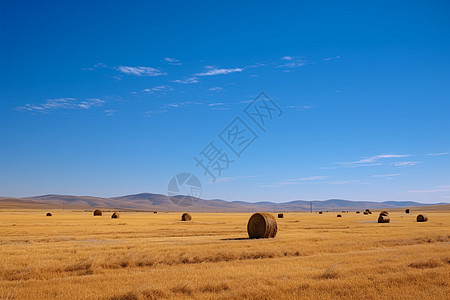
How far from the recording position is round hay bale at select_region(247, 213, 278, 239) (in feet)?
87.7

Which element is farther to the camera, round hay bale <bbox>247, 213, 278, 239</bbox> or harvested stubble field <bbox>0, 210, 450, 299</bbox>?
round hay bale <bbox>247, 213, 278, 239</bbox>

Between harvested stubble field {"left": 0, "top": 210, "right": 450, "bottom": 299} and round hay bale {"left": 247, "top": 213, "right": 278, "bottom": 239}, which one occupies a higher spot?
round hay bale {"left": 247, "top": 213, "right": 278, "bottom": 239}

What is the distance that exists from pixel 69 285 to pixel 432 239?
72.7 ft

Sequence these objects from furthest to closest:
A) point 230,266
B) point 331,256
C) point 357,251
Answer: point 357,251
point 331,256
point 230,266

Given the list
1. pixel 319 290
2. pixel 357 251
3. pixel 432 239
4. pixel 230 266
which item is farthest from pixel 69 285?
pixel 432 239

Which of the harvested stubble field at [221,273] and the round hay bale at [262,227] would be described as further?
the round hay bale at [262,227]

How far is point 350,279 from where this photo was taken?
12484mm

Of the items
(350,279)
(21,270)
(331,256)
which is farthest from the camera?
(331,256)

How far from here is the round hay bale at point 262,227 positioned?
87.7ft

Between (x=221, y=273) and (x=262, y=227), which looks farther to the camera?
(x=262, y=227)

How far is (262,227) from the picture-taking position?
2686 cm

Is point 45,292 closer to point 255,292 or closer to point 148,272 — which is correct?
point 148,272

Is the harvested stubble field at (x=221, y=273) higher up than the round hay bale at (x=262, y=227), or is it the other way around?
the round hay bale at (x=262, y=227)

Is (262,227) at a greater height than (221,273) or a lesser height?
greater
